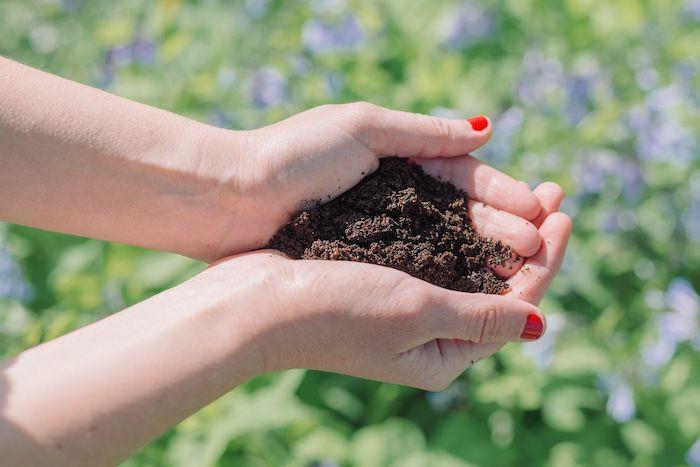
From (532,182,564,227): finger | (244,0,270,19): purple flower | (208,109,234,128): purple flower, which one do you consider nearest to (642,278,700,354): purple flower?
(532,182,564,227): finger

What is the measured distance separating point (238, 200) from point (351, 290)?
474 millimetres

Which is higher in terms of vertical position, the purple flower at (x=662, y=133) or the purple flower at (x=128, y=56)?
the purple flower at (x=662, y=133)

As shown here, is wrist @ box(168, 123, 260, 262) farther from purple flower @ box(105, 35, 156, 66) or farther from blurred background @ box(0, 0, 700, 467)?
purple flower @ box(105, 35, 156, 66)

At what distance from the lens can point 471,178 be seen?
217 centimetres

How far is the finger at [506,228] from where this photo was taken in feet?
6.53

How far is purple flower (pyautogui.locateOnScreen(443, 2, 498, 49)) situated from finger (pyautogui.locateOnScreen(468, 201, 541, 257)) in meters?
1.55

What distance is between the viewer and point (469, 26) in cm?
349

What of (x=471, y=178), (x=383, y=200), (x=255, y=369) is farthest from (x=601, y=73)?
(x=255, y=369)

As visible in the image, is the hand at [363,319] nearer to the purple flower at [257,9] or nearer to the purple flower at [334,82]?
the purple flower at [334,82]

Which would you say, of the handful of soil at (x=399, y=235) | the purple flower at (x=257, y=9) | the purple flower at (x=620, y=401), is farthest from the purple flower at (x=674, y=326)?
the purple flower at (x=257, y=9)

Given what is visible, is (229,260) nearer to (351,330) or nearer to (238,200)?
(238,200)

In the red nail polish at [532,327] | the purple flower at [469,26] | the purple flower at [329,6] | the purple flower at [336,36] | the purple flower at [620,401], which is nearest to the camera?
the red nail polish at [532,327]

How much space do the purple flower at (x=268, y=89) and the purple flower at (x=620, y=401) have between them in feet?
5.31

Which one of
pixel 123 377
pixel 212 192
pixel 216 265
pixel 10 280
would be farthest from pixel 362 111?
pixel 10 280
